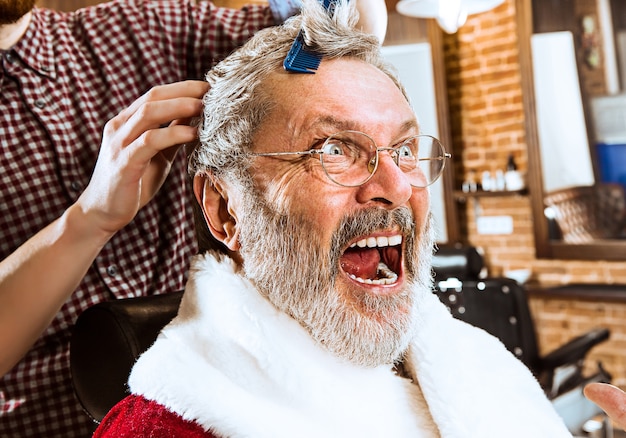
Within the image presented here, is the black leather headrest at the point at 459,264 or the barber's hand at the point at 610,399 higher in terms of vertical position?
the barber's hand at the point at 610,399

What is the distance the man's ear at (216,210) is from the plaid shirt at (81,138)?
392mm

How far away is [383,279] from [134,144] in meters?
0.55

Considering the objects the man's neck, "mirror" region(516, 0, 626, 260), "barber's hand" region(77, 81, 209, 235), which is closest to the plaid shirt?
the man's neck

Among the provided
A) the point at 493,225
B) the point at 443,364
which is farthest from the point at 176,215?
the point at 493,225

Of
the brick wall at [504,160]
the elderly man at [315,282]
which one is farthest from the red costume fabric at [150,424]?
the brick wall at [504,160]

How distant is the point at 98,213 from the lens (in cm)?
153

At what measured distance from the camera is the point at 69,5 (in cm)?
298

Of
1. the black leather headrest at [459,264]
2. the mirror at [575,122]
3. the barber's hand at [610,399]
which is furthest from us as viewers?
the mirror at [575,122]

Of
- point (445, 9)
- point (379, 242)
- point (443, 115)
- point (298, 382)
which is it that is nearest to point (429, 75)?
point (443, 115)

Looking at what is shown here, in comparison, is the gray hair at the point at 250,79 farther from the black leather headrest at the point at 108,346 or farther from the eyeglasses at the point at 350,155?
the black leather headrest at the point at 108,346

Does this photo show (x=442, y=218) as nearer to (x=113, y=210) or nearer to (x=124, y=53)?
(x=124, y=53)

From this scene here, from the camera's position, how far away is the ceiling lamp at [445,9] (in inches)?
79.1

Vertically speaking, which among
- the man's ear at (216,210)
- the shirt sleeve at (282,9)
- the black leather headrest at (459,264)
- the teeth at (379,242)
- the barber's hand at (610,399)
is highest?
the shirt sleeve at (282,9)

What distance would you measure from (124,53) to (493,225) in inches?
197
